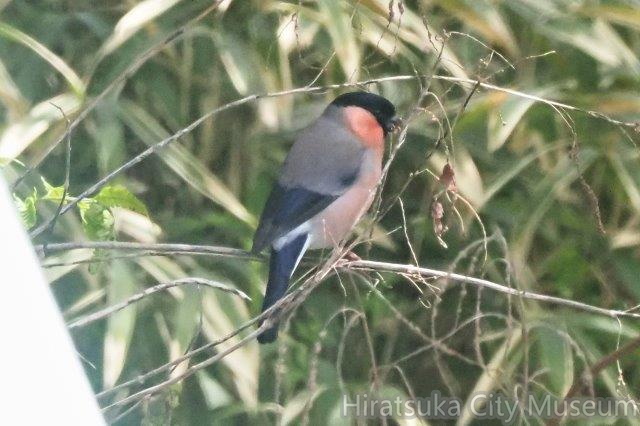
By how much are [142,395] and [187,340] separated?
46 cm

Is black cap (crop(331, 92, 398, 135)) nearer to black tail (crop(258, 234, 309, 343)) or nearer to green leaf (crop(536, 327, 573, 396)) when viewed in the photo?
black tail (crop(258, 234, 309, 343))

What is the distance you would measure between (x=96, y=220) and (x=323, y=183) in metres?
0.65

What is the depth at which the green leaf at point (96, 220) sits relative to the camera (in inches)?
39.4

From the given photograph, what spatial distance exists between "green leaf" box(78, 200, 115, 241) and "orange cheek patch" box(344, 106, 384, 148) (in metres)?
0.77

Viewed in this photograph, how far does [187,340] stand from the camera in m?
1.49

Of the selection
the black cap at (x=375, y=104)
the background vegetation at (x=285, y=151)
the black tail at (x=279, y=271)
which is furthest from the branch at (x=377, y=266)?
the black cap at (x=375, y=104)

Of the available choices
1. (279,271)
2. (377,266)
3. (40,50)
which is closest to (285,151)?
(279,271)

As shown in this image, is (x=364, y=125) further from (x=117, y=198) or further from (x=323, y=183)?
(x=117, y=198)

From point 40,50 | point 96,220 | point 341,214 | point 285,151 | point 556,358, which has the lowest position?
point 556,358

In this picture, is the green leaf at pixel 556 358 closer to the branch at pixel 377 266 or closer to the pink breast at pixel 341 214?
the pink breast at pixel 341 214

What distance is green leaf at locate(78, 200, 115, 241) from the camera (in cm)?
100

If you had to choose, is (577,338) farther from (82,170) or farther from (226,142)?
(82,170)

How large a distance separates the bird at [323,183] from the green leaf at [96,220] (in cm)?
39

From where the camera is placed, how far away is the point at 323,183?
1.61 m
